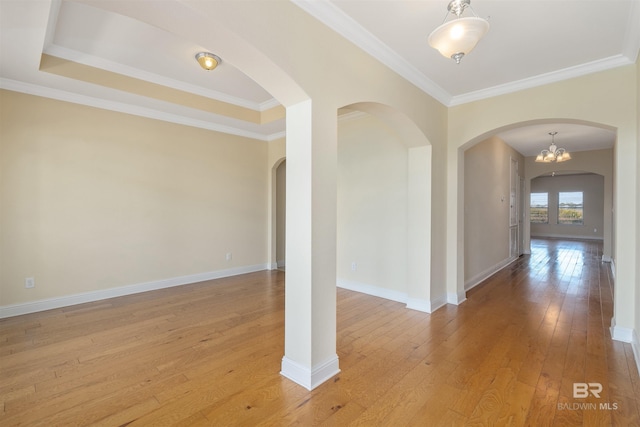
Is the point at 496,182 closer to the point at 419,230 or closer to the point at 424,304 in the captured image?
the point at 419,230

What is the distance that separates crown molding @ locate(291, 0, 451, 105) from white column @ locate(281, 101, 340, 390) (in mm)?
722

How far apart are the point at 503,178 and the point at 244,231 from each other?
5.87m

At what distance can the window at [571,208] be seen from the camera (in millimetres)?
11875

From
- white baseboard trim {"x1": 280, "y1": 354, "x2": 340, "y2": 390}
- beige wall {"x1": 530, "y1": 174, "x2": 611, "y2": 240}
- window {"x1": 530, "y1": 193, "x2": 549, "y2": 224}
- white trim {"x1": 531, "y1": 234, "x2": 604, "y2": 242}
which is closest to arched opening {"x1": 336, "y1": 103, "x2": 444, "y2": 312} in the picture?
white baseboard trim {"x1": 280, "y1": 354, "x2": 340, "y2": 390}

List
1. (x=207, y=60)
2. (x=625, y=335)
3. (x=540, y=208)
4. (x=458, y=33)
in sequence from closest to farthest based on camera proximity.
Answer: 1. (x=458, y=33)
2. (x=625, y=335)
3. (x=207, y=60)
4. (x=540, y=208)

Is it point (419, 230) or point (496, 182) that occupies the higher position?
point (496, 182)

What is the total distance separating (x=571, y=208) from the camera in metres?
12.1

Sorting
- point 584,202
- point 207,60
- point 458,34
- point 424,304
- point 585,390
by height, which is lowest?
point 585,390

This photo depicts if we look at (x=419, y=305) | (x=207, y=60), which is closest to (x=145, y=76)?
(x=207, y=60)

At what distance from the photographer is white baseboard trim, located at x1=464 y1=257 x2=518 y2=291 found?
15.8ft

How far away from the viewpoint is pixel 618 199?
9.46ft

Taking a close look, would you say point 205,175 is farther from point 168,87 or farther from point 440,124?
point 440,124

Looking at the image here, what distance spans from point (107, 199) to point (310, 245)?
11.5ft

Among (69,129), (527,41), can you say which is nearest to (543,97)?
(527,41)
